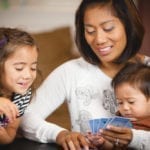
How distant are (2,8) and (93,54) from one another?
3.06ft

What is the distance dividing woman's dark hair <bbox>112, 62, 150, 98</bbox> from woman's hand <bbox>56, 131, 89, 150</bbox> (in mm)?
244

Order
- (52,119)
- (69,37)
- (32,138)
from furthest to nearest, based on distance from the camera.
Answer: (69,37)
(52,119)
(32,138)

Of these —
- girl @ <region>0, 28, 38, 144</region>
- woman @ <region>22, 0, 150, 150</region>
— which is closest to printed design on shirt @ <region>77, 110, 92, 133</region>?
woman @ <region>22, 0, 150, 150</region>

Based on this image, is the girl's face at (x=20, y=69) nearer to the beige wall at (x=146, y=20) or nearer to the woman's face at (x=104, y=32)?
the woman's face at (x=104, y=32)

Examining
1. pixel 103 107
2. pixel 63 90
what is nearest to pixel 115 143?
pixel 103 107

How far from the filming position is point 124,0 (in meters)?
1.38

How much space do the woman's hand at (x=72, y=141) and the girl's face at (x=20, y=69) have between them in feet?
0.71

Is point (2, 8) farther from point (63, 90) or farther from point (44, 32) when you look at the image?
point (63, 90)

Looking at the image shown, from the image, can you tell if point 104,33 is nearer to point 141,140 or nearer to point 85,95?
point 85,95

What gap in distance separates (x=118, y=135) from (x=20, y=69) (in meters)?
0.38

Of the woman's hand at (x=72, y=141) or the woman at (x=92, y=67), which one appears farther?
the woman at (x=92, y=67)

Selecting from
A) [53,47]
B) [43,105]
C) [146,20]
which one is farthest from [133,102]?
[53,47]

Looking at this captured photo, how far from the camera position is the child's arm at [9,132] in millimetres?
1278

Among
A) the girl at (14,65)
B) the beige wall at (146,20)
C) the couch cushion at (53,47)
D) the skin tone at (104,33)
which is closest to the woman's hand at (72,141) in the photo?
the girl at (14,65)
